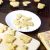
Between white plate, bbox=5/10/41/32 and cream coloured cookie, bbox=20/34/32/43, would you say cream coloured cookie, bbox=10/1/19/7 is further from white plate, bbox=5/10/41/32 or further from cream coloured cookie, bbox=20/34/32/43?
cream coloured cookie, bbox=20/34/32/43

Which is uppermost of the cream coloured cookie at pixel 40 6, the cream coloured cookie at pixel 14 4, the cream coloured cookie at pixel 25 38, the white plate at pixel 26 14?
the cream coloured cookie at pixel 14 4

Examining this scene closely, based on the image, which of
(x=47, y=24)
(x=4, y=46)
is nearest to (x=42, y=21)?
(x=47, y=24)

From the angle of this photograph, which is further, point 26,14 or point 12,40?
point 26,14

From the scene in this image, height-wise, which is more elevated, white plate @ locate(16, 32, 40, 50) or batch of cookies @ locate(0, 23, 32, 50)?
batch of cookies @ locate(0, 23, 32, 50)

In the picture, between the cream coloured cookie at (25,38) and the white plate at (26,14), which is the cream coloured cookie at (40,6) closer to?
the white plate at (26,14)

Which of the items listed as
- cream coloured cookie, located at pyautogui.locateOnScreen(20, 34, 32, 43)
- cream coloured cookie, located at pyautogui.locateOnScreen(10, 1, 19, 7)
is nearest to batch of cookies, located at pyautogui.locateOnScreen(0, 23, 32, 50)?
cream coloured cookie, located at pyautogui.locateOnScreen(20, 34, 32, 43)

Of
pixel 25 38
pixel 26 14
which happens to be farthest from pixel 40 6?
pixel 25 38

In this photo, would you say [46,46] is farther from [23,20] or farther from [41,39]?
[23,20]

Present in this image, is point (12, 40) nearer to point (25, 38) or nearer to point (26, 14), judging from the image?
point (25, 38)

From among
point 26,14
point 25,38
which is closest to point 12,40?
point 25,38

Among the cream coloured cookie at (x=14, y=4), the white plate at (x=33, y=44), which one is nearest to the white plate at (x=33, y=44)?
the white plate at (x=33, y=44)

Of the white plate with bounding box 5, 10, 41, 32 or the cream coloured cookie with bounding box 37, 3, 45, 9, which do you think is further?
the cream coloured cookie with bounding box 37, 3, 45, 9
